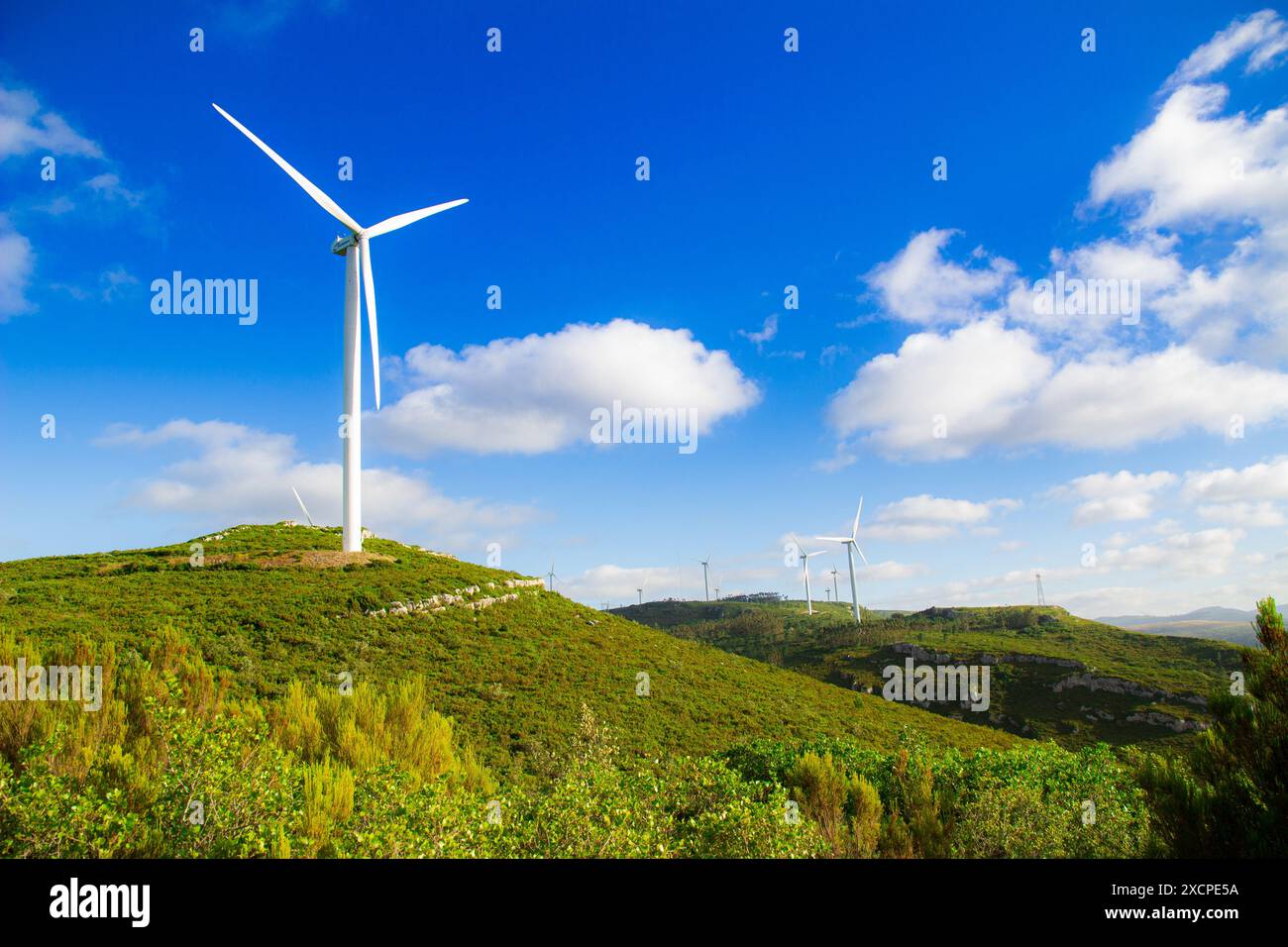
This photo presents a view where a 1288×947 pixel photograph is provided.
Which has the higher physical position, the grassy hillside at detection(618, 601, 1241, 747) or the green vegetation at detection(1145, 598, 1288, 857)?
the green vegetation at detection(1145, 598, 1288, 857)

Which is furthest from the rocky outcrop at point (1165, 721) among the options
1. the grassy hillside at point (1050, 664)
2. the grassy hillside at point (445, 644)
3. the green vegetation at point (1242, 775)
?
the green vegetation at point (1242, 775)

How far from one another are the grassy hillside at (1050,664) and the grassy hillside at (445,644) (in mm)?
26338

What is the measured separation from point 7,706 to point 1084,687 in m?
120

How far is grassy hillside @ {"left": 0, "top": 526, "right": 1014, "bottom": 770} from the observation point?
4519cm

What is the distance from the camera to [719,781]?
20.1m

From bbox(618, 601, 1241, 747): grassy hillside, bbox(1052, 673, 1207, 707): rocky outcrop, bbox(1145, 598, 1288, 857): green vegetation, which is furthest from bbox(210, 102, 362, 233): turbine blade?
bbox(1052, 673, 1207, 707): rocky outcrop

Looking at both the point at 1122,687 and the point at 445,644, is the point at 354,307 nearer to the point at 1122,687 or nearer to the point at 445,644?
the point at 445,644

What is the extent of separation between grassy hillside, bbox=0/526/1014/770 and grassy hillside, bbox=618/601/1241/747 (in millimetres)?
26338

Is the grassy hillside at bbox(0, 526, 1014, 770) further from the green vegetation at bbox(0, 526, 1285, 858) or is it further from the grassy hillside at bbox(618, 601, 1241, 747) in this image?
the grassy hillside at bbox(618, 601, 1241, 747)

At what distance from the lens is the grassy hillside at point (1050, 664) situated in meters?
89.2

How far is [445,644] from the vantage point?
58.1 meters

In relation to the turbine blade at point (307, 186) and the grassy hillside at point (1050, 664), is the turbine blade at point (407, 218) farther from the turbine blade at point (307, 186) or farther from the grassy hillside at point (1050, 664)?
the grassy hillside at point (1050, 664)

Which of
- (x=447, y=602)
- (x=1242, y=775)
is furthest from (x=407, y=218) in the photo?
(x=1242, y=775)

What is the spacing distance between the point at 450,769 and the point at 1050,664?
117m
